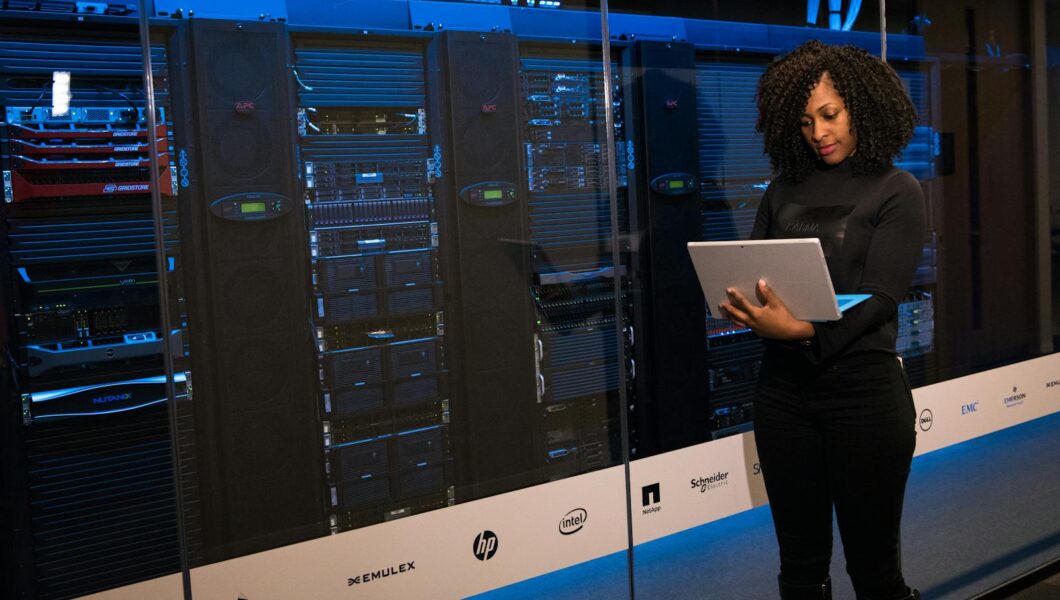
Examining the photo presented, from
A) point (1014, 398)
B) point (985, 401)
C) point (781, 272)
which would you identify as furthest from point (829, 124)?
point (1014, 398)

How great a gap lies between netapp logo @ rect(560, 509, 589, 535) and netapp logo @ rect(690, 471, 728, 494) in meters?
0.43

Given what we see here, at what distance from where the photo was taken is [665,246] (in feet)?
8.90

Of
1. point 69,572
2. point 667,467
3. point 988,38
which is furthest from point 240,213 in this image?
point 988,38

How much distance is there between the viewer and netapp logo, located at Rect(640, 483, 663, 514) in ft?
8.04

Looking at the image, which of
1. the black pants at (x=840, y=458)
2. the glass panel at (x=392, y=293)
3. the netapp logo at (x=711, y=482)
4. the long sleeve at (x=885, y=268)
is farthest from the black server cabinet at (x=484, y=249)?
the long sleeve at (x=885, y=268)

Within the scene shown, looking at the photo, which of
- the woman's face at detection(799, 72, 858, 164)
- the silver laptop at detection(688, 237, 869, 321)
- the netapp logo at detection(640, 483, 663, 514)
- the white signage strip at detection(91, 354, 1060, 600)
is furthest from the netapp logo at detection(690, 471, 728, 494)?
the woman's face at detection(799, 72, 858, 164)

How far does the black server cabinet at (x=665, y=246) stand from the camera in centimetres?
267

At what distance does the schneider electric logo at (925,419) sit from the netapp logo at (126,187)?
259cm

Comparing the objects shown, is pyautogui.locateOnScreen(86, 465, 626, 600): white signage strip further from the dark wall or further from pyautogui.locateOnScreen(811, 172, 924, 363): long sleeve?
the dark wall

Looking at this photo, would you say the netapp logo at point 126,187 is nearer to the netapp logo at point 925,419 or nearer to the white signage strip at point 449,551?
the white signage strip at point 449,551

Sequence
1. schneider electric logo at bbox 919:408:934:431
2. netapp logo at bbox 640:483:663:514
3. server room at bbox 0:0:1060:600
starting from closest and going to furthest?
server room at bbox 0:0:1060:600 < netapp logo at bbox 640:483:663:514 < schneider electric logo at bbox 919:408:934:431

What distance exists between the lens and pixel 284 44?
→ 201cm

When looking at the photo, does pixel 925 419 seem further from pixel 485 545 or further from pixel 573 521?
pixel 485 545

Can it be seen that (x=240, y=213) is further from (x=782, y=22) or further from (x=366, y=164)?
(x=782, y=22)
